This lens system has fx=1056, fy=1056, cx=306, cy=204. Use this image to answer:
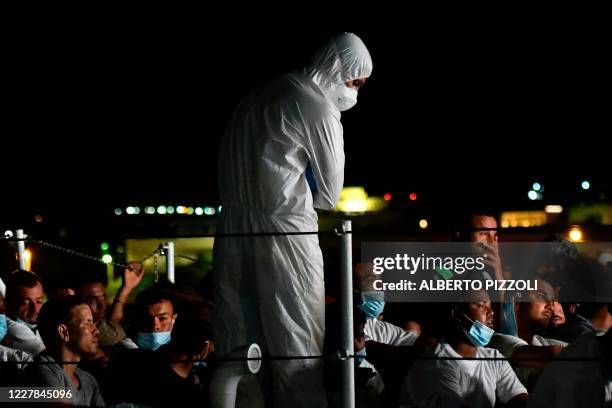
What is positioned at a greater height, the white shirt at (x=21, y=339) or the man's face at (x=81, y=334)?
the white shirt at (x=21, y=339)

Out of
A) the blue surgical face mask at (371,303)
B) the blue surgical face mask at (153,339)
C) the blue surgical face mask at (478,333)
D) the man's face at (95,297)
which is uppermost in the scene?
the man's face at (95,297)

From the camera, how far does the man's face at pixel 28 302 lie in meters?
7.32

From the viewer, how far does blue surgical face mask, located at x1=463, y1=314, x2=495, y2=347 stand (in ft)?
18.8

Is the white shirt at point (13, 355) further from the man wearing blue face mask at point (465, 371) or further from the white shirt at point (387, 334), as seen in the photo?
the man wearing blue face mask at point (465, 371)

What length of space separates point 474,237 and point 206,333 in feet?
5.67

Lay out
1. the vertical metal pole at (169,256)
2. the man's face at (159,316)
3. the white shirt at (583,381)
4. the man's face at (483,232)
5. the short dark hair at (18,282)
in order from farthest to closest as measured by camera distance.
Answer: the vertical metal pole at (169,256)
the short dark hair at (18,282)
the man's face at (159,316)
the man's face at (483,232)
the white shirt at (583,381)

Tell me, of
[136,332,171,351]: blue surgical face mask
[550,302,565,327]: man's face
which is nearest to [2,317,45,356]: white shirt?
[136,332,171,351]: blue surgical face mask

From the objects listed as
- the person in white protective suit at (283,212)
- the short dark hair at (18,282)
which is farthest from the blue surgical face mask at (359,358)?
the short dark hair at (18,282)

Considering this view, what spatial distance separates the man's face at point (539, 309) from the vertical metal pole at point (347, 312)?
61.3 inches

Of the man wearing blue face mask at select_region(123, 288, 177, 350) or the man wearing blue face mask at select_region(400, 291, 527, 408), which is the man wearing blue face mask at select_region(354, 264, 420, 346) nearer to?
the man wearing blue face mask at select_region(400, 291, 527, 408)

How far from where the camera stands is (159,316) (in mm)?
6727

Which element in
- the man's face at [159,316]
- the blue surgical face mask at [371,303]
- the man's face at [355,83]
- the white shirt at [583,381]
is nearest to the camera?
the white shirt at [583,381]

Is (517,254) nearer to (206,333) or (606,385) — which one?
(606,385)

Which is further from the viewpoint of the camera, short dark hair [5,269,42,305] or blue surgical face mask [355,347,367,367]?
short dark hair [5,269,42,305]
